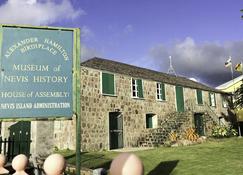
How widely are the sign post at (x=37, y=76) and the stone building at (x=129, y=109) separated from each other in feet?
39.7

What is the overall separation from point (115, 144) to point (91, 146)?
235 centimetres

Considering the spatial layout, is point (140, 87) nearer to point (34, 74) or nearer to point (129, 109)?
point (129, 109)

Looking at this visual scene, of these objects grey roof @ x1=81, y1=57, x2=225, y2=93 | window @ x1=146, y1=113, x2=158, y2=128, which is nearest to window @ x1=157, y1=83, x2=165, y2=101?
grey roof @ x1=81, y1=57, x2=225, y2=93

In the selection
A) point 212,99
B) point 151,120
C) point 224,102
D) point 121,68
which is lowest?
point 151,120

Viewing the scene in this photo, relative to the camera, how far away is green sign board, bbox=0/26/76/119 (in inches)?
175

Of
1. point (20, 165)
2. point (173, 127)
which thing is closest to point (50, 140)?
point (20, 165)

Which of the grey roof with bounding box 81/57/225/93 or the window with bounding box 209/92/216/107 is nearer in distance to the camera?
the grey roof with bounding box 81/57/225/93

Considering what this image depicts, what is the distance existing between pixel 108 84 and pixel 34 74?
46.6 feet

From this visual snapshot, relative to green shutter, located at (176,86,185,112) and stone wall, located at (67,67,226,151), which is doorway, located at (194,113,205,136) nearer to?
green shutter, located at (176,86,185,112)

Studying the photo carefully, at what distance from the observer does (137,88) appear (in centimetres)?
2092

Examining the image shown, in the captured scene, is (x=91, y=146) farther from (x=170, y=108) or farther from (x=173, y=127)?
(x=170, y=108)

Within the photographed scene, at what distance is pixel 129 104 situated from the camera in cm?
1995

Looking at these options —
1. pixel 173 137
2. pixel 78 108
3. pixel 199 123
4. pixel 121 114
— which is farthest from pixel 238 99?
pixel 78 108

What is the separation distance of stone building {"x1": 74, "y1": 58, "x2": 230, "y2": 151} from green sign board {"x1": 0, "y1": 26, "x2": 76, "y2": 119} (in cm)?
1211
